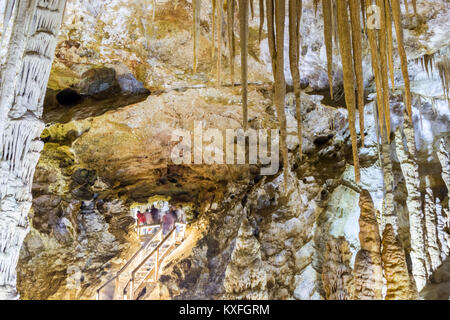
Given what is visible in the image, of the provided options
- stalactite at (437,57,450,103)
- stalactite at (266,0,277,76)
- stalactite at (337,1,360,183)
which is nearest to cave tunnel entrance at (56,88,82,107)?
stalactite at (266,0,277,76)

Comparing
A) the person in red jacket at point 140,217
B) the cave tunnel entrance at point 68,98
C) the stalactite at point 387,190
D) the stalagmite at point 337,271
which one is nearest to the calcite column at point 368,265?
the stalagmite at point 337,271

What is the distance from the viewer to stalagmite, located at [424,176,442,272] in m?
4.02

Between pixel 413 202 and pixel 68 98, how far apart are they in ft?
16.6

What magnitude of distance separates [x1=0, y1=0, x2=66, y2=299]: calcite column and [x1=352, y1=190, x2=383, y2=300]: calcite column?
8.14 feet

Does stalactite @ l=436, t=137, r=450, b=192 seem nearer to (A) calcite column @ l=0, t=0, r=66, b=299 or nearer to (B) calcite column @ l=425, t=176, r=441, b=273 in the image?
(B) calcite column @ l=425, t=176, r=441, b=273

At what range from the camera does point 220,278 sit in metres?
4.30

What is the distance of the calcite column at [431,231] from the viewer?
13.2ft

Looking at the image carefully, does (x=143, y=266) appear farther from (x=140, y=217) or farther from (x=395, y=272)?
(x=395, y=272)

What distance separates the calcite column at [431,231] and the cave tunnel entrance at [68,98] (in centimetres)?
509

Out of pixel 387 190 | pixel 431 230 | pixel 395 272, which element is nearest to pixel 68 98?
pixel 387 190

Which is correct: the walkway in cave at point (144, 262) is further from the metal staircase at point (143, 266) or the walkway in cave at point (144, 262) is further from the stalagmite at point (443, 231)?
the stalagmite at point (443, 231)

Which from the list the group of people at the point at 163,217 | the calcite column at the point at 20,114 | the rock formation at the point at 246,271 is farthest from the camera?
the group of people at the point at 163,217

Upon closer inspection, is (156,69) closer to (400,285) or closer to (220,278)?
(220,278)

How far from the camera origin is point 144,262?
4.55 metres
